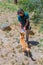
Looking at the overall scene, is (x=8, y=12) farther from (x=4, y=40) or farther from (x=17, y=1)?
(x=4, y=40)

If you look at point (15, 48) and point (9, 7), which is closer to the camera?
point (15, 48)

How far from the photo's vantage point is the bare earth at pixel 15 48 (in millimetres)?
8844

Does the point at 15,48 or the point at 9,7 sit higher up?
the point at 15,48

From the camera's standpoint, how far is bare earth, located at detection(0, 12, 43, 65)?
29.0 ft

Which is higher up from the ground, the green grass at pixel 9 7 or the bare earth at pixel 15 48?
the bare earth at pixel 15 48

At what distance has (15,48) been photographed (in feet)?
33.1

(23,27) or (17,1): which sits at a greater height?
(23,27)

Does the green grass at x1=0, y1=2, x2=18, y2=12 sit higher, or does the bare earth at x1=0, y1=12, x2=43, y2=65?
the bare earth at x1=0, y1=12, x2=43, y2=65

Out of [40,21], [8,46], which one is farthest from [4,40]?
[40,21]

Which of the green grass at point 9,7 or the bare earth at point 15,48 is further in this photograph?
the green grass at point 9,7

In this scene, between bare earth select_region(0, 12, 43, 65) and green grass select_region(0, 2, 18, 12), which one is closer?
bare earth select_region(0, 12, 43, 65)

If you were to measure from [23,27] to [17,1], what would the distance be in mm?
9639

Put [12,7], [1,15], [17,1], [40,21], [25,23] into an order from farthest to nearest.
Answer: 1. [17,1]
2. [12,7]
3. [1,15]
4. [40,21]
5. [25,23]

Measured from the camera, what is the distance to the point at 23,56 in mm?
9258
